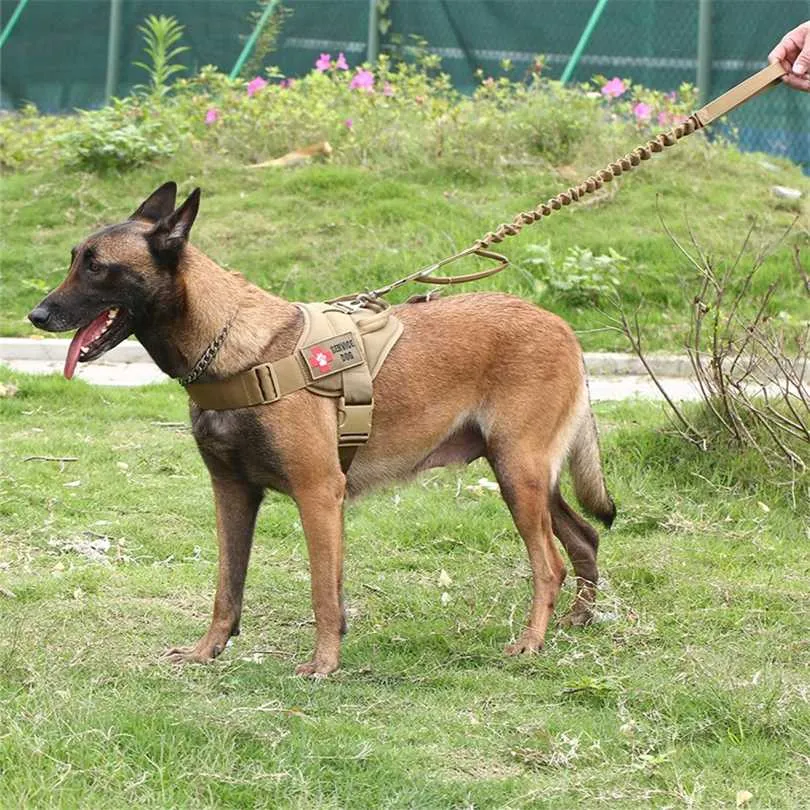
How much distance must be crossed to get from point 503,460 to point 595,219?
22.3 ft

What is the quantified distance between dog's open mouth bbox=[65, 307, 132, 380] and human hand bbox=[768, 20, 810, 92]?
2633 mm

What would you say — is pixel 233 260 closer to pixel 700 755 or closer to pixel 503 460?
pixel 503 460

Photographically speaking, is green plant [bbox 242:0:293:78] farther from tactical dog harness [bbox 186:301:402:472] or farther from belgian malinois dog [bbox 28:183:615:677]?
tactical dog harness [bbox 186:301:402:472]

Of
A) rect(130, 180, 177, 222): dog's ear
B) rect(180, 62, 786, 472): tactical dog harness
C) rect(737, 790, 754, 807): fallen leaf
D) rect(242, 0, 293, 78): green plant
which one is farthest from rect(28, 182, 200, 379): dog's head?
rect(242, 0, 293, 78): green plant

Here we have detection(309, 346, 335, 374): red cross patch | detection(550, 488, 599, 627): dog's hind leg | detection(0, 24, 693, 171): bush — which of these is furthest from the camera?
detection(0, 24, 693, 171): bush

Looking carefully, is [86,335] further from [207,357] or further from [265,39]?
[265,39]

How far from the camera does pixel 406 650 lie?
5.52 metres

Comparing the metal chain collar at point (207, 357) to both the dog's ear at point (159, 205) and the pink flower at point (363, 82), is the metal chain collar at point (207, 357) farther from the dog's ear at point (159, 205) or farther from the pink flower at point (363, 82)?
the pink flower at point (363, 82)

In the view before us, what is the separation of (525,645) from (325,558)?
2.90 feet

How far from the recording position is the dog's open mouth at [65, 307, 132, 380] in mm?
4973

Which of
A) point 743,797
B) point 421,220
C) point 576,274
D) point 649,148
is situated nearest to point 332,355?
point 649,148

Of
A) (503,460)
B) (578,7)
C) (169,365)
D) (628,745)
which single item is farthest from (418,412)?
(578,7)

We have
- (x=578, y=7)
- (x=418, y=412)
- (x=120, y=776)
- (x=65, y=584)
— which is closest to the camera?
(x=120, y=776)

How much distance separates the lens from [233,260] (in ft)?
38.4
